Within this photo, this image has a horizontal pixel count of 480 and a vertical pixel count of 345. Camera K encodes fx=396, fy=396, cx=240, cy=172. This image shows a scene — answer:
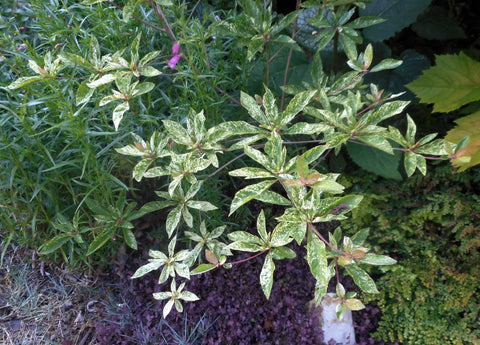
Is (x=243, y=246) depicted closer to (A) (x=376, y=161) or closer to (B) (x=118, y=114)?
(B) (x=118, y=114)

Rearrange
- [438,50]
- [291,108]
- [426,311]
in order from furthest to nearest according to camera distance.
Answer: [438,50] < [426,311] < [291,108]

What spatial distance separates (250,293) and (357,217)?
653 mm

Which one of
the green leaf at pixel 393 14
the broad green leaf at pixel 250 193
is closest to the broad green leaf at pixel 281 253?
the broad green leaf at pixel 250 193

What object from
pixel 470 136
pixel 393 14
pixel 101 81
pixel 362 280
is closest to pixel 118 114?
pixel 101 81

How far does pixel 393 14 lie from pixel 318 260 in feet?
5.16

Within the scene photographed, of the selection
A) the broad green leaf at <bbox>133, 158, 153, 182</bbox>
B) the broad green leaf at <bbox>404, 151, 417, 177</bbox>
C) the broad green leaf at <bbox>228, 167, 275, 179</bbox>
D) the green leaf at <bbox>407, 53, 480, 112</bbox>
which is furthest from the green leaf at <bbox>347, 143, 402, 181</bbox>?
the broad green leaf at <bbox>133, 158, 153, 182</bbox>

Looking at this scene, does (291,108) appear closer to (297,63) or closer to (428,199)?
(297,63)

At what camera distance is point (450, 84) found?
1.79m

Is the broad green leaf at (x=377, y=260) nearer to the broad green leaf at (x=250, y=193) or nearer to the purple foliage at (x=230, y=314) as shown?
the broad green leaf at (x=250, y=193)

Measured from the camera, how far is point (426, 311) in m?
1.74

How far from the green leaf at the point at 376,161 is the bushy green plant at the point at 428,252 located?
0.19m

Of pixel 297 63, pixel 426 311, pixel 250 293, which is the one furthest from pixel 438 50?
pixel 250 293

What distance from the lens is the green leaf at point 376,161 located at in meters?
1.79

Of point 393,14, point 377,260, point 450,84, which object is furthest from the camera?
point 393,14
